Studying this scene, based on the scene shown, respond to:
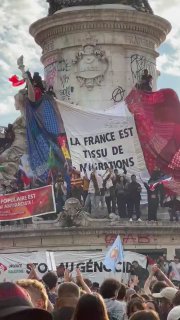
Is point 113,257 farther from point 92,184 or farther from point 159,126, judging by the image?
point 159,126

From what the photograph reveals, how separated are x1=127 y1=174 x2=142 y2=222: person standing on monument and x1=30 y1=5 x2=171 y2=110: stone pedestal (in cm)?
423

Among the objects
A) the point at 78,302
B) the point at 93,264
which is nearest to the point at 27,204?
the point at 93,264

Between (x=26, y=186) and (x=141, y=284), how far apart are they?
9.99 metres

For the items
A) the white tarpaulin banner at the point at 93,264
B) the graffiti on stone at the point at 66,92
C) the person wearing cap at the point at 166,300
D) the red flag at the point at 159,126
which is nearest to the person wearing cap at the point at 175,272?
the white tarpaulin banner at the point at 93,264

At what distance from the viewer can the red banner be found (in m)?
25.7

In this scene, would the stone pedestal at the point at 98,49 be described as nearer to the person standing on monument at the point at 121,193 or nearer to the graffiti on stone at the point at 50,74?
the graffiti on stone at the point at 50,74

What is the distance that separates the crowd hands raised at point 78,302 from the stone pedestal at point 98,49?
19536 millimetres

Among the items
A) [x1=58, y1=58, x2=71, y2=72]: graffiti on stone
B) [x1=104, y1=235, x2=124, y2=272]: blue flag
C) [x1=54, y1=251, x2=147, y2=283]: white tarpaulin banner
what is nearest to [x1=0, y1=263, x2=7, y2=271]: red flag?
[x1=54, y1=251, x2=147, y2=283]: white tarpaulin banner

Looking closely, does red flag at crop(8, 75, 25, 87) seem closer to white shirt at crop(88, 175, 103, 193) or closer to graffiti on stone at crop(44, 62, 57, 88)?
graffiti on stone at crop(44, 62, 57, 88)

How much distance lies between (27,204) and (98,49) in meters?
7.55

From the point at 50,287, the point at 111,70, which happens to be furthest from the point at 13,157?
the point at 50,287

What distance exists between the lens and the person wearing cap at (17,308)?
385cm

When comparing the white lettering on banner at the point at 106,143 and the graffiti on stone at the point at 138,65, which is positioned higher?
the graffiti on stone at the point at 138,65

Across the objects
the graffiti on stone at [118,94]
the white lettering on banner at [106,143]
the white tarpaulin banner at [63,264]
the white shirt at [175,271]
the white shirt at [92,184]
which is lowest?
the white shirt at [175,271]
